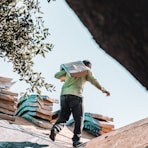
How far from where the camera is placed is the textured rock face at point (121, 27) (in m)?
1.47

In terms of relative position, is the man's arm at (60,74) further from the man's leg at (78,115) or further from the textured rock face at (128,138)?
the textured rock face at (128,138)

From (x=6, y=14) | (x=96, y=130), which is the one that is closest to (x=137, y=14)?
(x=6, y=14)

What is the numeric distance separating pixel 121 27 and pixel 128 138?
728 centimetres

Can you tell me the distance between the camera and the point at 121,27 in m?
1.51

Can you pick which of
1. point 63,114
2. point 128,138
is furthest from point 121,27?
point 63,114

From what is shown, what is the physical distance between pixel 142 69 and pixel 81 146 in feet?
24.6

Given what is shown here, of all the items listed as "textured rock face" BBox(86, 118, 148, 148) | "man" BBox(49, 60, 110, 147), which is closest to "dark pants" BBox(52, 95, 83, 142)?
"man" BBox(49, 60, 110, 147)

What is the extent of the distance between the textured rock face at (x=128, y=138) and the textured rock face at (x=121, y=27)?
6359 mm

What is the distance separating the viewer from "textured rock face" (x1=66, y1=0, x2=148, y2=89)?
1.47m

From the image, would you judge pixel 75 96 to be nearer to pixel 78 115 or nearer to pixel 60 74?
pixel 78 115

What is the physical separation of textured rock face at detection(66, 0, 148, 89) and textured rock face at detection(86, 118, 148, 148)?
6.36 meters

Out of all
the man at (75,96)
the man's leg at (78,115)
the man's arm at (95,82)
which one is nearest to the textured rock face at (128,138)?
the man's leg at (78,115)

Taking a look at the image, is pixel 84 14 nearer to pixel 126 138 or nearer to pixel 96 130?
pixel 126 138

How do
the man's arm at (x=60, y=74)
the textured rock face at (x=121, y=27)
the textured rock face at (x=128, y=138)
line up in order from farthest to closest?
the man's arm at (x=60, y=74) → the textured rock face at (x=128, y=138) → the textured rock face at (x=121, y=27)
